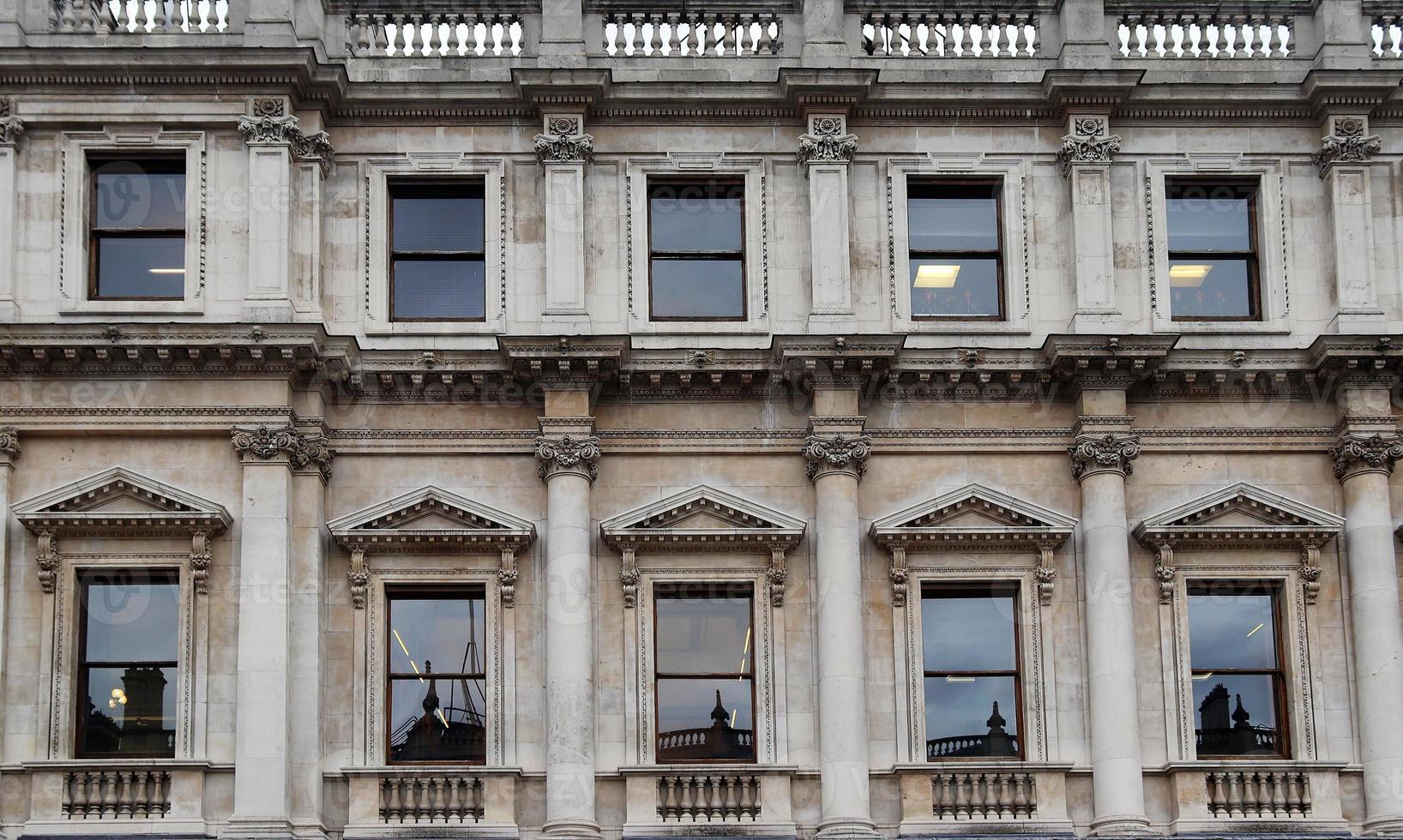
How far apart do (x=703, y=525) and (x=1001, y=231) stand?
18.5 ft

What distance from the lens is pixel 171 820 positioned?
25641 mm

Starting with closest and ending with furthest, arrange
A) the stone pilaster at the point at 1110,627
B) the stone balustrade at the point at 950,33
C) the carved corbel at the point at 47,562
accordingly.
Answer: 1. the stone pilaster at the point at 1110,627
2. the carved corbel at the point at 47,562
3. the stone balustrade at the point at 950,33

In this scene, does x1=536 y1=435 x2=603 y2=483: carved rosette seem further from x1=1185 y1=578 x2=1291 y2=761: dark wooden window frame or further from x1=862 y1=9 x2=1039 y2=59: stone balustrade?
x1=1185 y1=578 x2=1291 y2=761: dark wooden window frame

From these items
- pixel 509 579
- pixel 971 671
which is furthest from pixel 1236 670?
pixel 509 579

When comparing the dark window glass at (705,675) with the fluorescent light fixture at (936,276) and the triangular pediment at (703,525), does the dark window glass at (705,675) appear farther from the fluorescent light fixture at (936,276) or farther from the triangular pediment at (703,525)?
the fluorescent light fixture at (936,276)

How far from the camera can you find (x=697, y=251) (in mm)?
28516

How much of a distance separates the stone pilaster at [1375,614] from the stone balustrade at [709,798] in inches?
293

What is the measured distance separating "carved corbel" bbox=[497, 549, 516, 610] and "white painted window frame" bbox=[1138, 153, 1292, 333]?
875 cm

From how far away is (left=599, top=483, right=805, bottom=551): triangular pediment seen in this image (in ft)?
88.5

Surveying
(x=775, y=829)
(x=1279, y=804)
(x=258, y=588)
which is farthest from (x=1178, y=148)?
(x=258, y=588)

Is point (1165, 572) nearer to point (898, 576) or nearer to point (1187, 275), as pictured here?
point (898, 576)

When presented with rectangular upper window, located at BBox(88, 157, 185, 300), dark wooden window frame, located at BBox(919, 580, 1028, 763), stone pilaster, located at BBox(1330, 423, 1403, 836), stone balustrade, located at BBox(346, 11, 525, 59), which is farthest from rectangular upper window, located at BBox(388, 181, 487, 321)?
stone pilaster, located at BBox(1330, 423, 1403, 836)

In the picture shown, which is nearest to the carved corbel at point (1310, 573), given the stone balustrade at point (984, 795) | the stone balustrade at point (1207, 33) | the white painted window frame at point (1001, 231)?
the stone balustrade at point (984, 795)

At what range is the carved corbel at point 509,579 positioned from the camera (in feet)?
88.1
